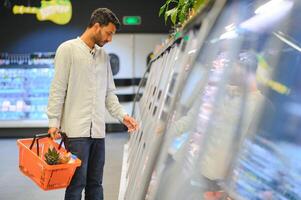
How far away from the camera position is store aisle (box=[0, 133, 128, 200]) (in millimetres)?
4331

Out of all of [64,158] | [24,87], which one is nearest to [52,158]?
[64,158]

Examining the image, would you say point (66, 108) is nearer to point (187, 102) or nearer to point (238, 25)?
point (187, 102)

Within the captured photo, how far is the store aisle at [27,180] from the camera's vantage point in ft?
14.2

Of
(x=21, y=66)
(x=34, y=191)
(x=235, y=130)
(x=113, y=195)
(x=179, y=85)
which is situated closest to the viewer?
(x=235, y=130)

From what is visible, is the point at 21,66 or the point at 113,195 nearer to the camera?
the point at 113,195

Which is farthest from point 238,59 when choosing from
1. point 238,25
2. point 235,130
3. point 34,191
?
point 34,191

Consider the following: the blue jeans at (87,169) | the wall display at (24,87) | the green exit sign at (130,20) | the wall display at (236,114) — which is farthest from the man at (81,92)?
the green exit sign at (130,20)

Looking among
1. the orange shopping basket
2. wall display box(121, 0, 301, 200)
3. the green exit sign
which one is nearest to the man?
the orange shopping basket

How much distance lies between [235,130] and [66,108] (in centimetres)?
194

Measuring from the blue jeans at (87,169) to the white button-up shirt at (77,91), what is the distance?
7cm

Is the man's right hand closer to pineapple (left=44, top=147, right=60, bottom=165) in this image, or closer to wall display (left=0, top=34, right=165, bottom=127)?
pineapple (left=44, top=147, right=60, bottom=165)

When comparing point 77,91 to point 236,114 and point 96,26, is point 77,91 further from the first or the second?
point 236,114

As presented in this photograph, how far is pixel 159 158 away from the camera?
5.18 feet

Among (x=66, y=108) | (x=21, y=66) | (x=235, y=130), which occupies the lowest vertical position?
(x=21, y=66)
